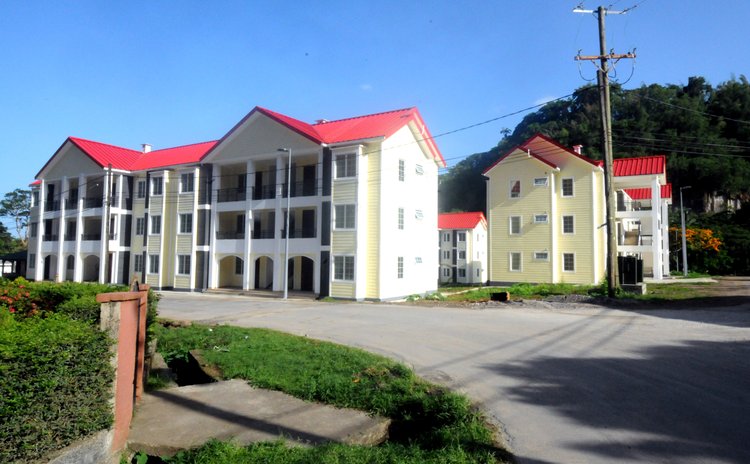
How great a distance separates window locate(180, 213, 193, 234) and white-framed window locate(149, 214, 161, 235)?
2777 mm

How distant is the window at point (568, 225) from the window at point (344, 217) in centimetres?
1817

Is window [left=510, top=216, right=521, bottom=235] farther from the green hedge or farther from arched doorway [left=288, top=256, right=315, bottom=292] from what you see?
the green hedge

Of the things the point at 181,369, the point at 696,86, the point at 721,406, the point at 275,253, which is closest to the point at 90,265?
the point at 275,253

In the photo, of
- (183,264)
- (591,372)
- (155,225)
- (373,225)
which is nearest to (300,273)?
(373,225)

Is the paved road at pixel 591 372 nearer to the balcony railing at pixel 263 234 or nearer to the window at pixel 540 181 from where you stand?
the balcony railing at pixel 263 234

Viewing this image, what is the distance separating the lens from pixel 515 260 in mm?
36875

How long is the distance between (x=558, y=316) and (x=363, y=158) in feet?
47.2

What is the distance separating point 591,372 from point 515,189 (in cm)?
3081

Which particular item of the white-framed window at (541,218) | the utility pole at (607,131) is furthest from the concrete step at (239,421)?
the white-framed window at (541,218)

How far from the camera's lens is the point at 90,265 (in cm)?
4225

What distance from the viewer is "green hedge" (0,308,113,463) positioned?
3.49 m

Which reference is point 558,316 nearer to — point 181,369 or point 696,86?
point 181,369

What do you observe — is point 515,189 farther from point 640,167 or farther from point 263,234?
point 263,234

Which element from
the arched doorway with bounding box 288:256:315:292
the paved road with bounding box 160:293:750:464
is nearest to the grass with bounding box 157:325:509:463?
the paved road with bounding box 160:293:750:464
